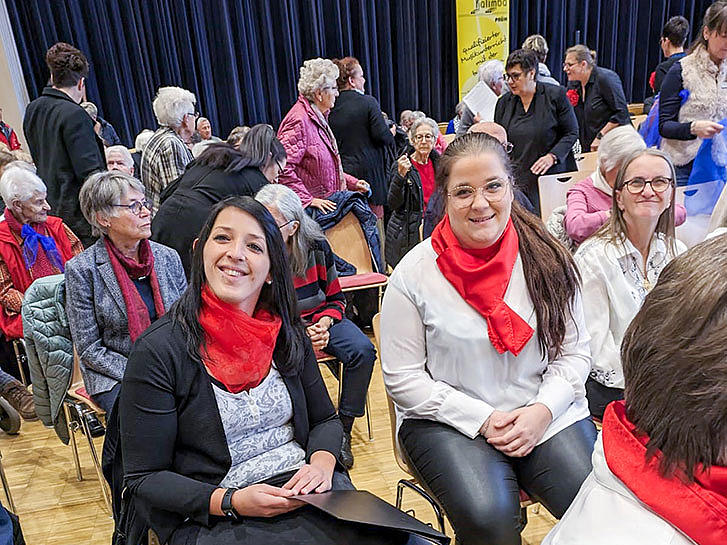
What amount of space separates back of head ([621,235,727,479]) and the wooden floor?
1.42 metres

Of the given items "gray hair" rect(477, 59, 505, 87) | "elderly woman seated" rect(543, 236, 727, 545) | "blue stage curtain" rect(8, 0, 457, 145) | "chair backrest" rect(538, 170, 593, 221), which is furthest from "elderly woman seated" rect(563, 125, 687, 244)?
"blue stage curtain" rect(8, 0, 457, 145)

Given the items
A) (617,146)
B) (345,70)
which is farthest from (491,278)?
(345,70)

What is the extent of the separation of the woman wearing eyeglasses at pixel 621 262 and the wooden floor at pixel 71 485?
65 cm

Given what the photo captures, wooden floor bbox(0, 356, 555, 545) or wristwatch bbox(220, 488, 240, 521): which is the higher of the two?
wristwatch bbox(220, 488, 240, 521)

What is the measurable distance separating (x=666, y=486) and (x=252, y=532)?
940 millimetres

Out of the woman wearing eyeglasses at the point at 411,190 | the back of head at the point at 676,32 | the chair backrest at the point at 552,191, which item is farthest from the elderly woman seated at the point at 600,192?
the back of head at the point at 676,32

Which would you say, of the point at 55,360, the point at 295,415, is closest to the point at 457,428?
the point at 295,415

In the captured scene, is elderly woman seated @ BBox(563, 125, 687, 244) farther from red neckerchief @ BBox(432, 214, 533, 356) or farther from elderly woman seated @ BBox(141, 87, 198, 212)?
elderly woman seated @ BBox(141, 87, 198, 212)

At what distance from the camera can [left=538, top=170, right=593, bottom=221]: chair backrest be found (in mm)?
2967

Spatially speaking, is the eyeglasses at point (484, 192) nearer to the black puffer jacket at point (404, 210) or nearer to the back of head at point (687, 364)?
the back of head at point (687, 364)

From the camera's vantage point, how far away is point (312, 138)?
372 centimetres

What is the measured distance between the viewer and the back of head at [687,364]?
69 centimetres

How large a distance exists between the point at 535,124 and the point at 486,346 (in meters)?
2.34

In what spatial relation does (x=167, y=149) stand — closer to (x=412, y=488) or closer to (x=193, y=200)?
(x=193, y=200)
